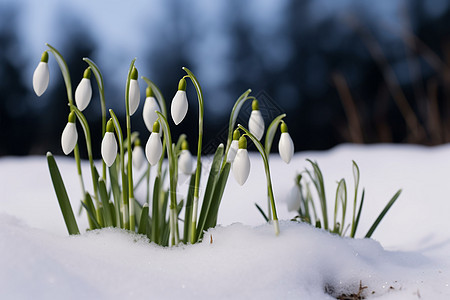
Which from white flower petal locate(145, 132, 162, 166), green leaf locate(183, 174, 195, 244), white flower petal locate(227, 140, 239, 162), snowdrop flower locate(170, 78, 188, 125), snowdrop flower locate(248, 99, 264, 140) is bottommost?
green leaf locate(183, 174, 195, 244)

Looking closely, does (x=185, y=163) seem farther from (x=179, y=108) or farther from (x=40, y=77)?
(x=40, y=77)

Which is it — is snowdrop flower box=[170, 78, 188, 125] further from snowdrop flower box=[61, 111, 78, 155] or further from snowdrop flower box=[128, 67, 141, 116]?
snowdrop flower box=[61, 111, 78, 155]

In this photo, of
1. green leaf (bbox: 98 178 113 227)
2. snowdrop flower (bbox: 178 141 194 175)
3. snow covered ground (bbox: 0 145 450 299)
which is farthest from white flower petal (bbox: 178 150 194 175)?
green leaf (bbox: 98 178 113 227)

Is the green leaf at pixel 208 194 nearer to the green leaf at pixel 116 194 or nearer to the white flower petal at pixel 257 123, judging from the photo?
the white flower petal at pixel 257 123

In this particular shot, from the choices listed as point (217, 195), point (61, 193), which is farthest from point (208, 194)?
point (61, 193)

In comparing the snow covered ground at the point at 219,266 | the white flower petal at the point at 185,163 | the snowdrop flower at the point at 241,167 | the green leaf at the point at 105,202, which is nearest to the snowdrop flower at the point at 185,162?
the white flower petal at the point at 185,163
